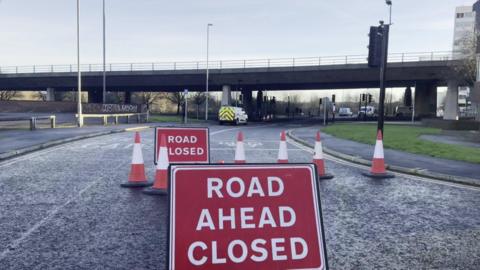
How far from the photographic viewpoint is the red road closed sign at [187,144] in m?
7.74

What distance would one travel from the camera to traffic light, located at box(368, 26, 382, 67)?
47.1ft

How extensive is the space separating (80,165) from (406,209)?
7.31 meters

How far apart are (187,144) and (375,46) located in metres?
9.45

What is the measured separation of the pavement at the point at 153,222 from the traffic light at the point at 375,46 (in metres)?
6.76

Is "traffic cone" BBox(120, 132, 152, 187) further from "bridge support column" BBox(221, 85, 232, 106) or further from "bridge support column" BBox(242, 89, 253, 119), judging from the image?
"bridge support column" BBox(242, 89, 253, 119)

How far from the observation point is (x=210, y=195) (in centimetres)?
281

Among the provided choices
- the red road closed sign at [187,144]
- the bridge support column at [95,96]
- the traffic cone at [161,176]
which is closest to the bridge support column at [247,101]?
the bridge support column at [95,96]

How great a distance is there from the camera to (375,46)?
1454 centimetres

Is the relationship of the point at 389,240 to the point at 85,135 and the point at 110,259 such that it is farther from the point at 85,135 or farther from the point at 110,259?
the point at 85,135

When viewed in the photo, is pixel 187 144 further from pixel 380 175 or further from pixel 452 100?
pixel 452 100

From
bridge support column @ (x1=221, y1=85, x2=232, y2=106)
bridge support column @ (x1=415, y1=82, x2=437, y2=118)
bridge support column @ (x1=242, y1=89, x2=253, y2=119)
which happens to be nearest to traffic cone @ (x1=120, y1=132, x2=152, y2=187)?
bridge support column @ (x1=221, y1=85, x2=232, y2=106)

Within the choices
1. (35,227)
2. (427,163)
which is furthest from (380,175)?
(35,227)

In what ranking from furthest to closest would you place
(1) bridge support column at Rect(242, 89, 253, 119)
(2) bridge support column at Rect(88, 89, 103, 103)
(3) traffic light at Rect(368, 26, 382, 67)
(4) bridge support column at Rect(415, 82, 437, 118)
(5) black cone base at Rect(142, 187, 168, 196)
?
(2) bridge support column at Rect(88, 89, 103, 103) → (1) bridge support column at Rect(242, 89, 253, 119) → (4) bridge support column at Rect(415, 82, 437, 118) → (3) traffic light at Rect(368, 26, 382, 67) → (5) black cone base at Rect(142, 187, 168, 196)

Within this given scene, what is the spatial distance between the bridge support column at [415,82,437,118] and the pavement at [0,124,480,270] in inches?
1719
